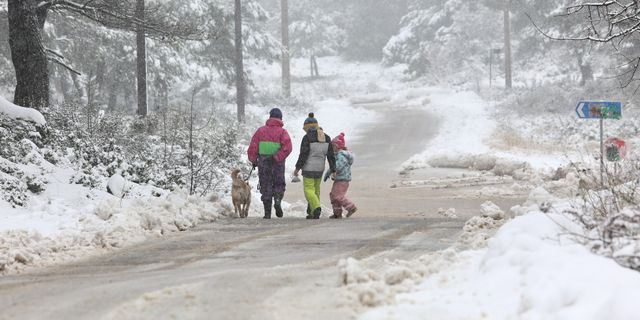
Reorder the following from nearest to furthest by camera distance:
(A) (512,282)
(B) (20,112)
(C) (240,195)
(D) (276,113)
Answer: (A) (512,282)
(B) (20,112)
(C) (240,195)
(D) (276,113)

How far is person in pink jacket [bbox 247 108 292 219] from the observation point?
36.9ft

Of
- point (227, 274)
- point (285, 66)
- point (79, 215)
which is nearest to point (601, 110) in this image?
point (79, 215)

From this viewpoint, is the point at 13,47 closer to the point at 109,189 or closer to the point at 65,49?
the point at 109,189

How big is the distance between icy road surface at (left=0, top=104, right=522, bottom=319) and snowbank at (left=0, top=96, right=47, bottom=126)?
141 inches

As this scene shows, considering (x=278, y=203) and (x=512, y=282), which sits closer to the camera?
(x=512, y=282)

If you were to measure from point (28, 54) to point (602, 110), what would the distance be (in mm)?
11467

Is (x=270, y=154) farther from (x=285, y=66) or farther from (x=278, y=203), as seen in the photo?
(x=285, y=66)

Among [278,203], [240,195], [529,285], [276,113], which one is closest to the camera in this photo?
[529,285]

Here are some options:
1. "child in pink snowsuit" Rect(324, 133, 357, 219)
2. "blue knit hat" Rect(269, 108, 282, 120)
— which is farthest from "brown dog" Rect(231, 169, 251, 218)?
"child in pink snowsuit" Rect(324, 133, 357, 219)

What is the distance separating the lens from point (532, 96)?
39.4m

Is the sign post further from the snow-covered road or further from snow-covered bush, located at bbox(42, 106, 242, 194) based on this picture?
the snow-covered road

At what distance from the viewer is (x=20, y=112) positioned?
11086 mm

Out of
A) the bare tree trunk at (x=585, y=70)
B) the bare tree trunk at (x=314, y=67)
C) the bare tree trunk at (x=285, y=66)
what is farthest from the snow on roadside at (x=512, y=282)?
the bare tree trunk at (x=314, y=67)

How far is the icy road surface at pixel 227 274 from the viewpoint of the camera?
15.6 feet
